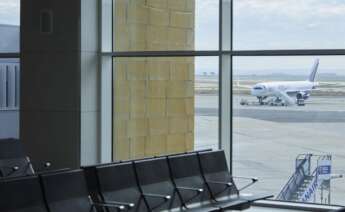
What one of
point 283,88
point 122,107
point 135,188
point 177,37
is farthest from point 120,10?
point 135,188

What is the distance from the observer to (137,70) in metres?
10.3

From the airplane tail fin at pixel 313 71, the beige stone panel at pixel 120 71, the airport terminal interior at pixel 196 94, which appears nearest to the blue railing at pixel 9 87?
the airport terminal interior at pixel 196 94

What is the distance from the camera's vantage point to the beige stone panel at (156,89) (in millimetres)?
10062

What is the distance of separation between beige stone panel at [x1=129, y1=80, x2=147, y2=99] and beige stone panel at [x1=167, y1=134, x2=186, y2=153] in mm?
818

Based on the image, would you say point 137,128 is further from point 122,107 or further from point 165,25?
point 165,25

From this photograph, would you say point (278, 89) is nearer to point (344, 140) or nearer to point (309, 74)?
point (309, 74)

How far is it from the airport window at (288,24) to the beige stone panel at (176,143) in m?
1.60

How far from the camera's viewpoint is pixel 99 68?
406 inches

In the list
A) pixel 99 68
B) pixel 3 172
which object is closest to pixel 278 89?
pixel 99 68

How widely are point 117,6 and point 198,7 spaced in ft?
4.55

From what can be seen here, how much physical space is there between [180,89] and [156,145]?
953 mm

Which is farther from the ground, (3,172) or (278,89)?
(278,89)

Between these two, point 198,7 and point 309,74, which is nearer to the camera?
point 309,74

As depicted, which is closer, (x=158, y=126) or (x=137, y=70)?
(x=158, y=126)
